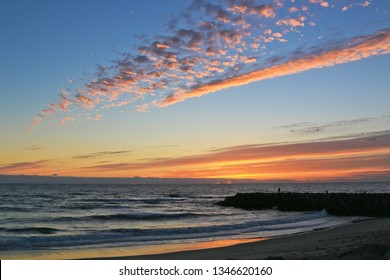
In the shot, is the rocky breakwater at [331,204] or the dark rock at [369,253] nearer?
the dark rock at [369,253]

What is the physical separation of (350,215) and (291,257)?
75.4ft

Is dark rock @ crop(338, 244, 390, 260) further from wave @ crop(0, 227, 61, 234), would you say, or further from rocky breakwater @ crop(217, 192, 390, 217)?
rocky breakwater @ crop(217, 192, 390, 217)

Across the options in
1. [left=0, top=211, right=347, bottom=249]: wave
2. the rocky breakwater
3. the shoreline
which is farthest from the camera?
the rocky breakwater

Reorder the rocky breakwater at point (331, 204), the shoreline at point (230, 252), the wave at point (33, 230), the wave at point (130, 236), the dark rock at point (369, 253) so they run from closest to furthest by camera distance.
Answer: the dark rock at point (369, 253)
the shoreline at point (230, 252)
the wave at point (130, 236)
the wave at point (33, 230)
the rocky breakwater at point (331, 204)

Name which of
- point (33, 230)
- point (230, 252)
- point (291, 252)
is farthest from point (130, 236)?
point (291, 252)

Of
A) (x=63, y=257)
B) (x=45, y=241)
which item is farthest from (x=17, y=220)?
(x=63, y=257)

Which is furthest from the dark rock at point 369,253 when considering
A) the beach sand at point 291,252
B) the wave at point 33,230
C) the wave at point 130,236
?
the wave at point 33,230

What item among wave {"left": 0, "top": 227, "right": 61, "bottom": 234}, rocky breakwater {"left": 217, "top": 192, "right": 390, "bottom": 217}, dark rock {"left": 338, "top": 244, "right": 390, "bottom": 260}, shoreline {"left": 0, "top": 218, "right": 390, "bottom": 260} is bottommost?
rocky breakwater {"left": 217, "top": 192, "right": 390, "bottom": 217}

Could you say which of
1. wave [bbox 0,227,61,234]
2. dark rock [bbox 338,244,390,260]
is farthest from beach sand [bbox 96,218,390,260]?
wave [bbox 0,227,61,234]

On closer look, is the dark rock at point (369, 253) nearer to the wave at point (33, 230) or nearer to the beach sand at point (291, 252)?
the beach sand at point (291, 252)

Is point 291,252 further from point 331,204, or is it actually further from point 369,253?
point 331,204

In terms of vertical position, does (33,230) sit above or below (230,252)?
below

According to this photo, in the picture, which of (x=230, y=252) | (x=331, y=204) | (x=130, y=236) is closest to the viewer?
(x=230, y=252)
